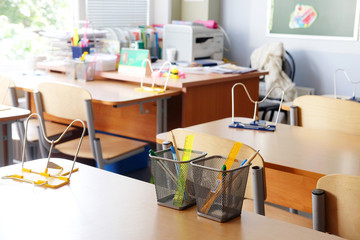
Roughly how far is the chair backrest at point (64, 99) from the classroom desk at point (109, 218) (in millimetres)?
1485

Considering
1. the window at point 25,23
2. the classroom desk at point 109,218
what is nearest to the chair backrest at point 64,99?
the window at point 25,23

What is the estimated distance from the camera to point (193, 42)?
177 inches

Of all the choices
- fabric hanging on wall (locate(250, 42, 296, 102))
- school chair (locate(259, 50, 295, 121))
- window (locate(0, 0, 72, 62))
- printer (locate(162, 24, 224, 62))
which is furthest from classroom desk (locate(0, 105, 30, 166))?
fabric hanging on wall (locate(250, 42, 296, 102))

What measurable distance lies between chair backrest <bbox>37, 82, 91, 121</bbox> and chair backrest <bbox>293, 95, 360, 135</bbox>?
3.64ft

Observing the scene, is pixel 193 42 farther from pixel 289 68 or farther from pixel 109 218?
pixel 109 218

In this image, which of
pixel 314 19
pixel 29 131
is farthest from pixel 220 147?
pixel 314 19

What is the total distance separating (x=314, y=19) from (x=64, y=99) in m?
2.81

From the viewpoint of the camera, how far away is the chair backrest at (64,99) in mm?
2867

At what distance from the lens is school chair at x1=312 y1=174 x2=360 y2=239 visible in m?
1.31

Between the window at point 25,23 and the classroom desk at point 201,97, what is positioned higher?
the window at point 25,23

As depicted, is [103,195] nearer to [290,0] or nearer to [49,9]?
[49,9]

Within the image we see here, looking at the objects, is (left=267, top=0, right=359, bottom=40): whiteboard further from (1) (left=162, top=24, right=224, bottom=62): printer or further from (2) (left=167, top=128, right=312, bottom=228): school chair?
(2) (left=167, top=128, right=312, bottom=228): school chair

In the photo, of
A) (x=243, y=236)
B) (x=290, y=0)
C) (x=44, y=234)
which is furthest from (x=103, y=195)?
(x=290, y=0)

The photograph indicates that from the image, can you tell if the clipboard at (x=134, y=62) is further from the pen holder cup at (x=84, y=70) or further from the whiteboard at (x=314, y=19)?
the whiteboard at (x=314, y=19)
